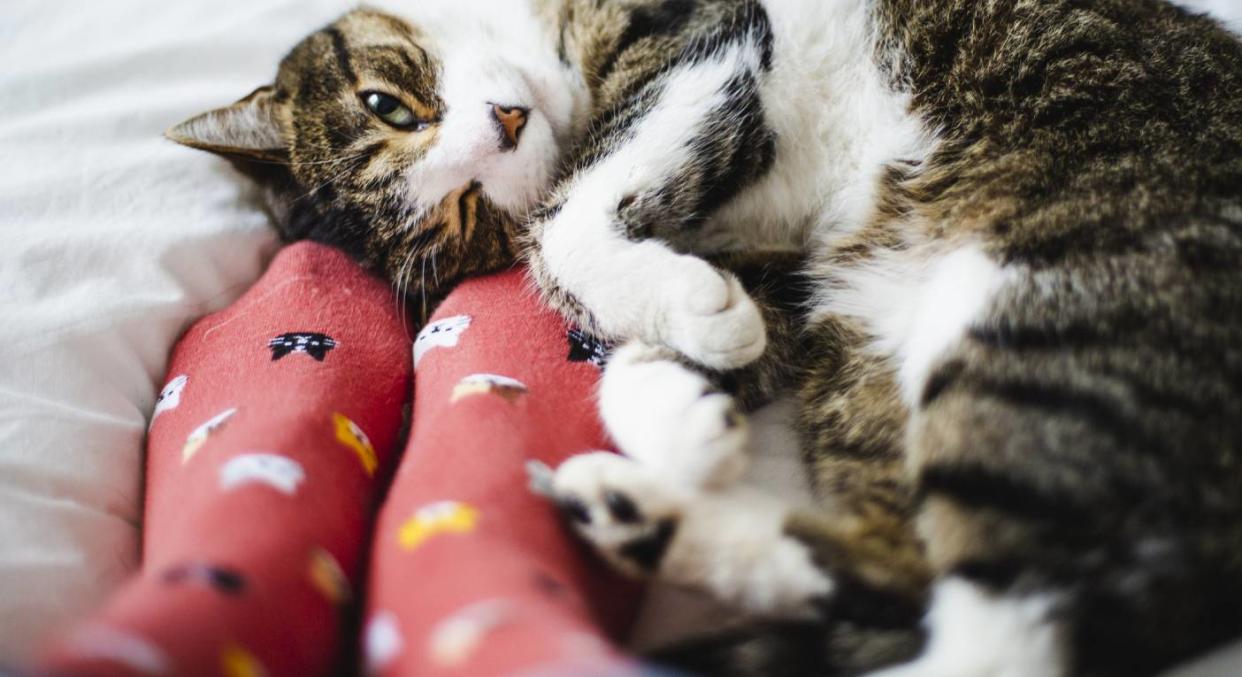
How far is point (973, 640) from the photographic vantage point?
741mm

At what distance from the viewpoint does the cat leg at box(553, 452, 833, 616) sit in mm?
825

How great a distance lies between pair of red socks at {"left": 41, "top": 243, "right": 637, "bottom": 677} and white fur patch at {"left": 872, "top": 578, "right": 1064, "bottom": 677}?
0.30 meters

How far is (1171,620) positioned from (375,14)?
140cm

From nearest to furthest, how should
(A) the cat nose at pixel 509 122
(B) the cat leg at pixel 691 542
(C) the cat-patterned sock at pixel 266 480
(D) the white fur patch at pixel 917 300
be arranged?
1. (C) the cat-patterned sock at pixel 266 480
2. (B) the cat leg at pixel 691 542
3. (D) the white fur patch at pixel 917 300
4. (A) the cat nose at pixel 509 122

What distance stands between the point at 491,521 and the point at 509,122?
0.62 meters

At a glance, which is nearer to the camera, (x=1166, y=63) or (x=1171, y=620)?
(x=1171, y=620)

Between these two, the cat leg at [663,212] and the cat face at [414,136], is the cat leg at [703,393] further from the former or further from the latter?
the cat face at [414,136]

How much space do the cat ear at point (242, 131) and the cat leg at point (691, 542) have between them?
82cm

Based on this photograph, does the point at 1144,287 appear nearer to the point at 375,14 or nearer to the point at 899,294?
the point at 899,294

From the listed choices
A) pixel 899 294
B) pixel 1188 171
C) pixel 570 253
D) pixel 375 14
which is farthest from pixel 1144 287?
pixel 375 14

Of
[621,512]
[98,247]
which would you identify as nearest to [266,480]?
[621,512]

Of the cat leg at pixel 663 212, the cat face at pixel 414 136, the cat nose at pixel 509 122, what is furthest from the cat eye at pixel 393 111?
the cat leg at pixel 663 212

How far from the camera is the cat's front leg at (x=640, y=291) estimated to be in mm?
1006

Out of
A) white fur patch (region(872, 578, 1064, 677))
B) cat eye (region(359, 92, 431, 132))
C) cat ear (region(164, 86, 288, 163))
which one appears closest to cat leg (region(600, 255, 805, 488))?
white fur patch (region(872, 578, 1064, 677))
